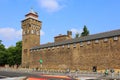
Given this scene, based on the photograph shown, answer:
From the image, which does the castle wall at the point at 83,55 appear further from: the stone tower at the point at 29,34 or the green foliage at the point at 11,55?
the green foliage at the point at 11,55

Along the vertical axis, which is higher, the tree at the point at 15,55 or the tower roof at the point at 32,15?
the tower roof at the point at 32,15

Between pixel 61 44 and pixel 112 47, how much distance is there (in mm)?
17126

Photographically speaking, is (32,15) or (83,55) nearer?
(83,55)

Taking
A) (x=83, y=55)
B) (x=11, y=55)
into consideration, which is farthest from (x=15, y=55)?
(x=83, y=55)

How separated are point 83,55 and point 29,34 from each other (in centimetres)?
→ 2668

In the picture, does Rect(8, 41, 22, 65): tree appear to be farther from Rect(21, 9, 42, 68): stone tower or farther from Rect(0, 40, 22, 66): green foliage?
Rect(21, 9, 42, 68): stone tower

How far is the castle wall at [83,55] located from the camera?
150 ft

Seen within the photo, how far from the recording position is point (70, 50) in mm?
56406

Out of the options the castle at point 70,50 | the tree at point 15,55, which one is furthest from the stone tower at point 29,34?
the tree at point 15,55

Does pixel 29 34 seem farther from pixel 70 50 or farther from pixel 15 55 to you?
pixel 70 50

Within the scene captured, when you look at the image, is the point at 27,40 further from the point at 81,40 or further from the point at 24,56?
the point at 81,40

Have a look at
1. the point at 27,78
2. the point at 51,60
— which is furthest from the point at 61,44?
the point at 27,78

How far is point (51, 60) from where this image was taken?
61.1 meters

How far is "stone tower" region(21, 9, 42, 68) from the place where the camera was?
72.4 m
